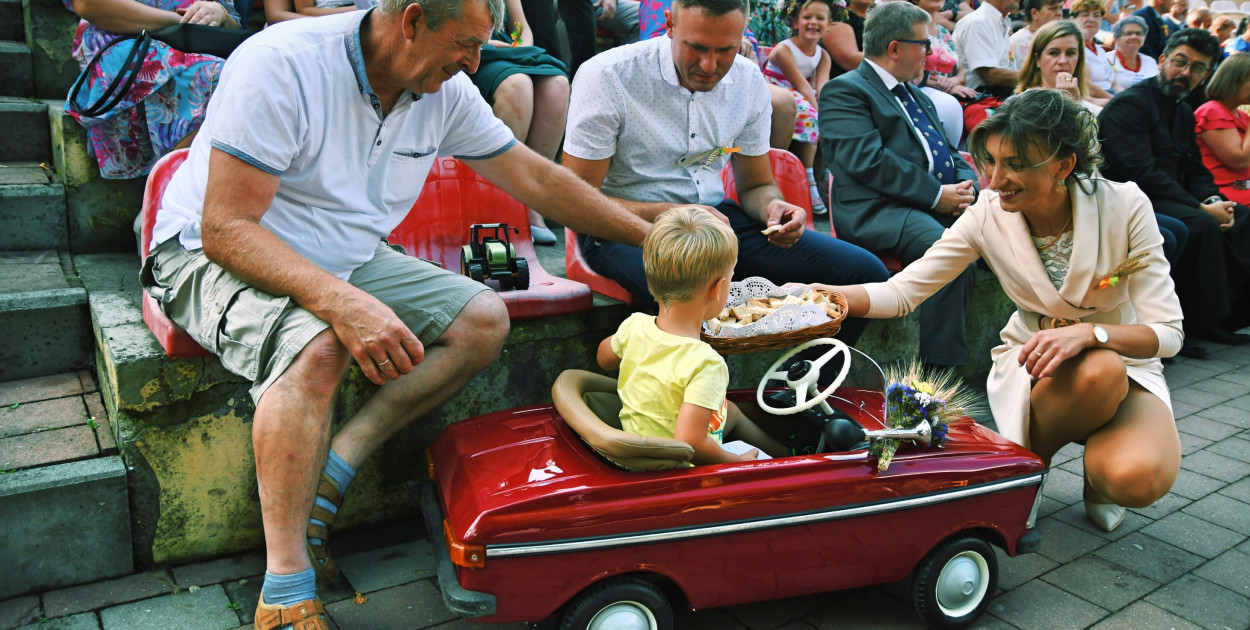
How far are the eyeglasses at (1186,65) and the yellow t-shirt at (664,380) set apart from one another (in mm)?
4495

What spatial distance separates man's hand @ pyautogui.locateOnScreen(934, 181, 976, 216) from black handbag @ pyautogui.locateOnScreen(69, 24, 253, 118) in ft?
10.7

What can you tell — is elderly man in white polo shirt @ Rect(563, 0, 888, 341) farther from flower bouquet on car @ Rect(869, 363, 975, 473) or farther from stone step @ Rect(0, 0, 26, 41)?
stone step @ Rect(0, 0, 26, 41)

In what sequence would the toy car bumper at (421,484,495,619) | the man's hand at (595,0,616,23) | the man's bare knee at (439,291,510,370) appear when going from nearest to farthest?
the toy car bumper at (421,484,495,619) → the man's bare knee at (439,291,510,370) → the man's hand at (595,0,616,23)

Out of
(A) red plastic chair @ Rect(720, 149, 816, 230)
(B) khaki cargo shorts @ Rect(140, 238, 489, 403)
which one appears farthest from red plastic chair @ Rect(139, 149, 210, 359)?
(A) red plastic chair @ Rect(720, 149, 816, 230)

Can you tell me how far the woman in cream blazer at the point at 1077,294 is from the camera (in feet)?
9.39

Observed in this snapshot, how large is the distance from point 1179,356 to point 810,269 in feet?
10.5

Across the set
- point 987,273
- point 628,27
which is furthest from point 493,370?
point 628,27

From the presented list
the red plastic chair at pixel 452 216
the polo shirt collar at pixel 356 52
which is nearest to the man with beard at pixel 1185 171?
the red plastic chair at pixel 452 216

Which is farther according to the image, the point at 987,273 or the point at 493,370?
the point at 987,273

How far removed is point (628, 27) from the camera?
627 centimetres

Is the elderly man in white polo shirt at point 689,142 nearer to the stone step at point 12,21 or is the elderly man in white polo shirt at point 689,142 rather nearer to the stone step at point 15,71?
the stone step at point 15,71

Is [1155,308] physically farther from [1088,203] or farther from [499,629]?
[499,629]

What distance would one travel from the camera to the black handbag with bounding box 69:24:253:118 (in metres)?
3.41

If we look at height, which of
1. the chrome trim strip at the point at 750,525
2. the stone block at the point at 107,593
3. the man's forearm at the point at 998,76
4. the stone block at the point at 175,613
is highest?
the man's forearm at the point at 998,76
